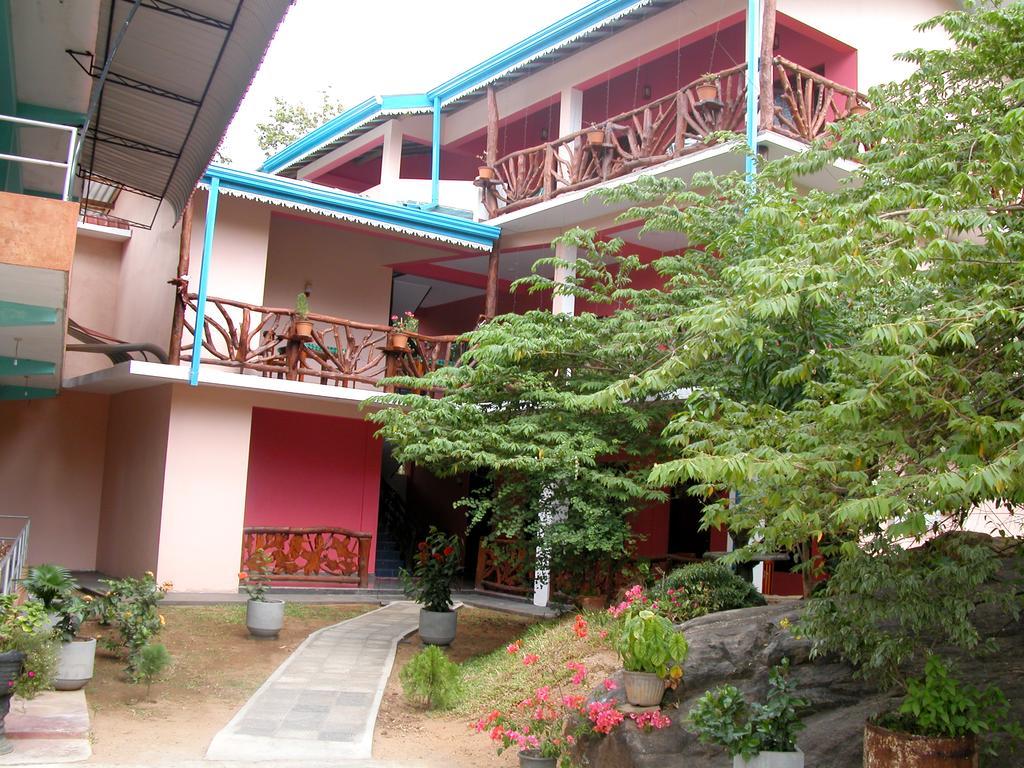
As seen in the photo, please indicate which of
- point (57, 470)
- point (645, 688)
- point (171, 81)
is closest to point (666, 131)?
point (171, 81)

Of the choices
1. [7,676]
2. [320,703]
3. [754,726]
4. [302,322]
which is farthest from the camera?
[302,322]

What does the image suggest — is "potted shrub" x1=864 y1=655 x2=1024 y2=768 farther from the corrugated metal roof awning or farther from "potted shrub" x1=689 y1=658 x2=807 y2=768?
the corrugated metal roof awning

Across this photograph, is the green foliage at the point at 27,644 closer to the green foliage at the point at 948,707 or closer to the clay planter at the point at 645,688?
the clay planter at the point at 645,688

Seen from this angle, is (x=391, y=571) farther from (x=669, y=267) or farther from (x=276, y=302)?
(x=669, y=267)

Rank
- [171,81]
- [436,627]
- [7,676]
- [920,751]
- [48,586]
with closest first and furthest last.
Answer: [920,751] < [7,676] < [48,586] < [171,81] < [436,627]

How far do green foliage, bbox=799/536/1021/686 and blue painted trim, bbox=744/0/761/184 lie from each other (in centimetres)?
681

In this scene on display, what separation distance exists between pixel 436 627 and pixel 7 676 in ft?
18.9

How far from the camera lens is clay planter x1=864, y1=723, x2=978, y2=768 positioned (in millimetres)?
5586

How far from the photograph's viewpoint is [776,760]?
19.7 ft

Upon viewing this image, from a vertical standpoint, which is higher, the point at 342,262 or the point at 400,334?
the point at 342,262

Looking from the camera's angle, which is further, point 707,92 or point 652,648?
point 707,92

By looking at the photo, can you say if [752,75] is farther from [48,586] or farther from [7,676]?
[7,676]

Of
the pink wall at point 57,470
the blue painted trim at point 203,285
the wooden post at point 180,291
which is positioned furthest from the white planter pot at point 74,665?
the pink wall at point 57,470

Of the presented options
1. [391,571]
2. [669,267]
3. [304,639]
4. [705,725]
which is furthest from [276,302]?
[705,725]
